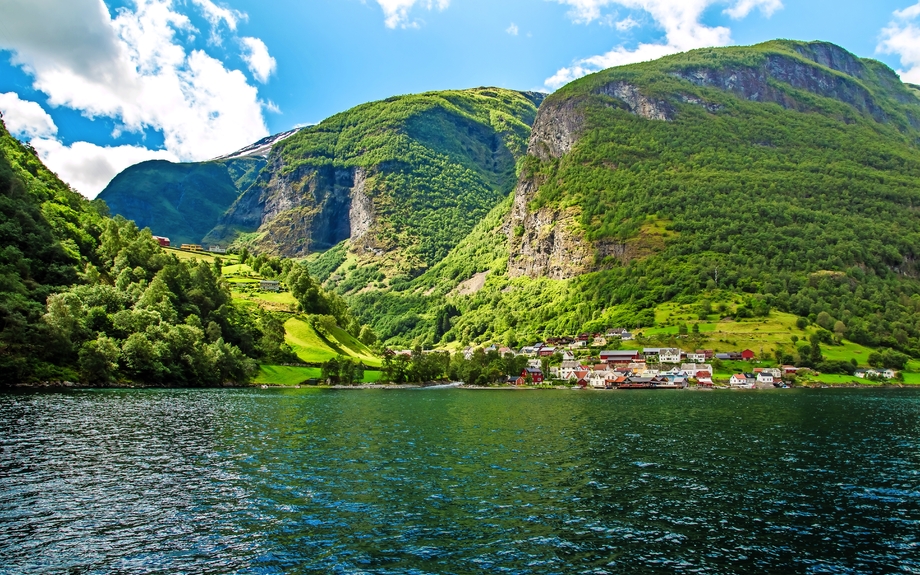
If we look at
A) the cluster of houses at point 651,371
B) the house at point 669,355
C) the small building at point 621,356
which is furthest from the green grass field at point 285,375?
the house at point 669,355

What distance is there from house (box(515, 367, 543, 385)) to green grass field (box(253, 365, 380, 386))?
40862mm

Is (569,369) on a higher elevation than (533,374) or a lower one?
higher

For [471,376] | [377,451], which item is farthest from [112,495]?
[471,376]

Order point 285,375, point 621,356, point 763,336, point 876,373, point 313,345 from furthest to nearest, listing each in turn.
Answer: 1. point 621,356
2. point 763,336
3. point 313,345
4. point 876,373
5. point 285,375

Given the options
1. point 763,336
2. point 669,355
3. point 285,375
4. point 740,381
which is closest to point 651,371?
point 669,355

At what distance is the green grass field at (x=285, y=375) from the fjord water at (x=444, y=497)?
250 ft

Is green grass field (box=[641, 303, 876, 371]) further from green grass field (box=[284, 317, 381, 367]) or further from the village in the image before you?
green grass field (box=[284, 317, 381, 367])

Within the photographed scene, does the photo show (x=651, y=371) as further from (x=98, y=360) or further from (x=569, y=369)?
(x=98, y=360)

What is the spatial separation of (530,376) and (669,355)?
41.2 metres

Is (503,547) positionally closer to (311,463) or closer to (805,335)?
(311,463)

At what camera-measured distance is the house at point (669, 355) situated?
584 ft

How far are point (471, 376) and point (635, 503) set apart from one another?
14095cm

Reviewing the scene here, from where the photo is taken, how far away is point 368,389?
480ft

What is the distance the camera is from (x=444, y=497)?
3512 centimetres
